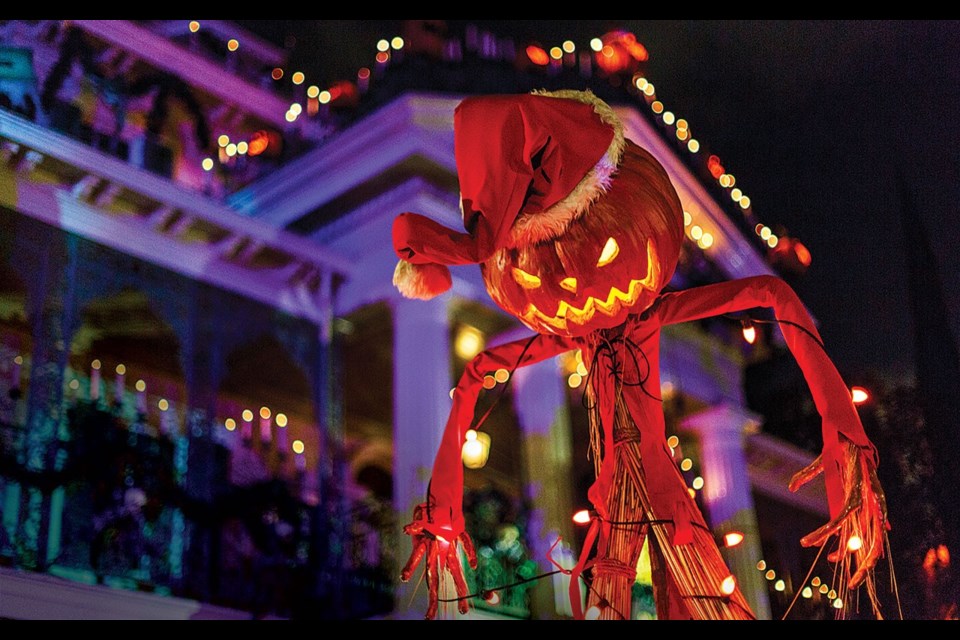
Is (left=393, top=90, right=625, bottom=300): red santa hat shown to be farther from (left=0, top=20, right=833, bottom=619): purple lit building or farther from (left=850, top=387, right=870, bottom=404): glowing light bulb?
(left=0, top=20, right=833, bottom=619): purple lit building

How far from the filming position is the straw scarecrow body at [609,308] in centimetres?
334

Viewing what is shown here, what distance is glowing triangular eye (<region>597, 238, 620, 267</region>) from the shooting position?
3480mm

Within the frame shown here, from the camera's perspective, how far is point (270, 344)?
9.17m

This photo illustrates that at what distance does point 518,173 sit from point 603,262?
17.4 inches

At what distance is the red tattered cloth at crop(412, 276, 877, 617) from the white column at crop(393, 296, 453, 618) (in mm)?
3525

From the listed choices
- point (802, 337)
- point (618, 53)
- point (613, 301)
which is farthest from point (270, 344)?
point (802, 337)

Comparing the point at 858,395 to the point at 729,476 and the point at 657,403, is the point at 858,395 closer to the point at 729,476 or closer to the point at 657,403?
the point at 657,403

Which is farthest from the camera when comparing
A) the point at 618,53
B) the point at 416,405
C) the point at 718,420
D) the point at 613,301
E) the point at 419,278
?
the point at 718,420

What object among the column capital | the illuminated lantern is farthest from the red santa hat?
the column capital

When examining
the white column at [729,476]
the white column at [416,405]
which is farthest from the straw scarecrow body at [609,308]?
the white column at [729,476]

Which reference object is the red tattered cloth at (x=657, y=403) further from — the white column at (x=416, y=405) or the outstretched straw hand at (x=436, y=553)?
the white column at (x=416, y=405)

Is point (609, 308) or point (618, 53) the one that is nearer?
point (609, 308)

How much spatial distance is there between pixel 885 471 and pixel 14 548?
206 inches
